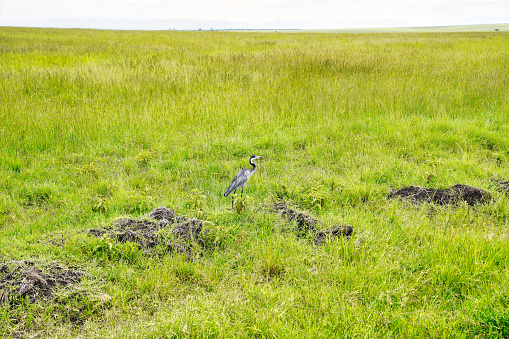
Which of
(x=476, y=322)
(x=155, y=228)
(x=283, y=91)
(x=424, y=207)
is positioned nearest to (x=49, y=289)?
(x=155, y=228)

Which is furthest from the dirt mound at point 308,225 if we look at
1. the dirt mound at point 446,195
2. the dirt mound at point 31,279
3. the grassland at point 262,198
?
the dirt mound at point 31,279

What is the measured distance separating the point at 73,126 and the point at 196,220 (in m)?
4.39

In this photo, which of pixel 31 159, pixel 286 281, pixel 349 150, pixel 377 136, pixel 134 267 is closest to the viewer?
pixel 286 281

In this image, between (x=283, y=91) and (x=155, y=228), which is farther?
(x=283, y=91)

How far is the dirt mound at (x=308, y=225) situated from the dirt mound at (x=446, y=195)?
1.35 m

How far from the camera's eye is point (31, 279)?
2.90m

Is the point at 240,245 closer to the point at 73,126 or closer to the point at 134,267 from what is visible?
the point at 134,267

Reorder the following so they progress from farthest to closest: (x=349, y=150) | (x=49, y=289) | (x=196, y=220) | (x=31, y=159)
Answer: (x=349, y=150)
(x=31, y=159)
(x=196, y=220)
(x=49, y=289)

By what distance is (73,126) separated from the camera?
6.81 meters

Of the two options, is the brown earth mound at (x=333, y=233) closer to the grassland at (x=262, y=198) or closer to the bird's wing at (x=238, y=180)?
the grassland at (x=262, y=198)

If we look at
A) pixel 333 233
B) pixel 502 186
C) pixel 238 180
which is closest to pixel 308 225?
pixel 333 233

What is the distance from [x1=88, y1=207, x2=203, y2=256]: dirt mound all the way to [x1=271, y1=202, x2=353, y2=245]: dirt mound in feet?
3.36

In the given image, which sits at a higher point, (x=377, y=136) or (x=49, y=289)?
(x=377, y=136)

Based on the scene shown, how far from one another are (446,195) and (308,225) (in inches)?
81.2
